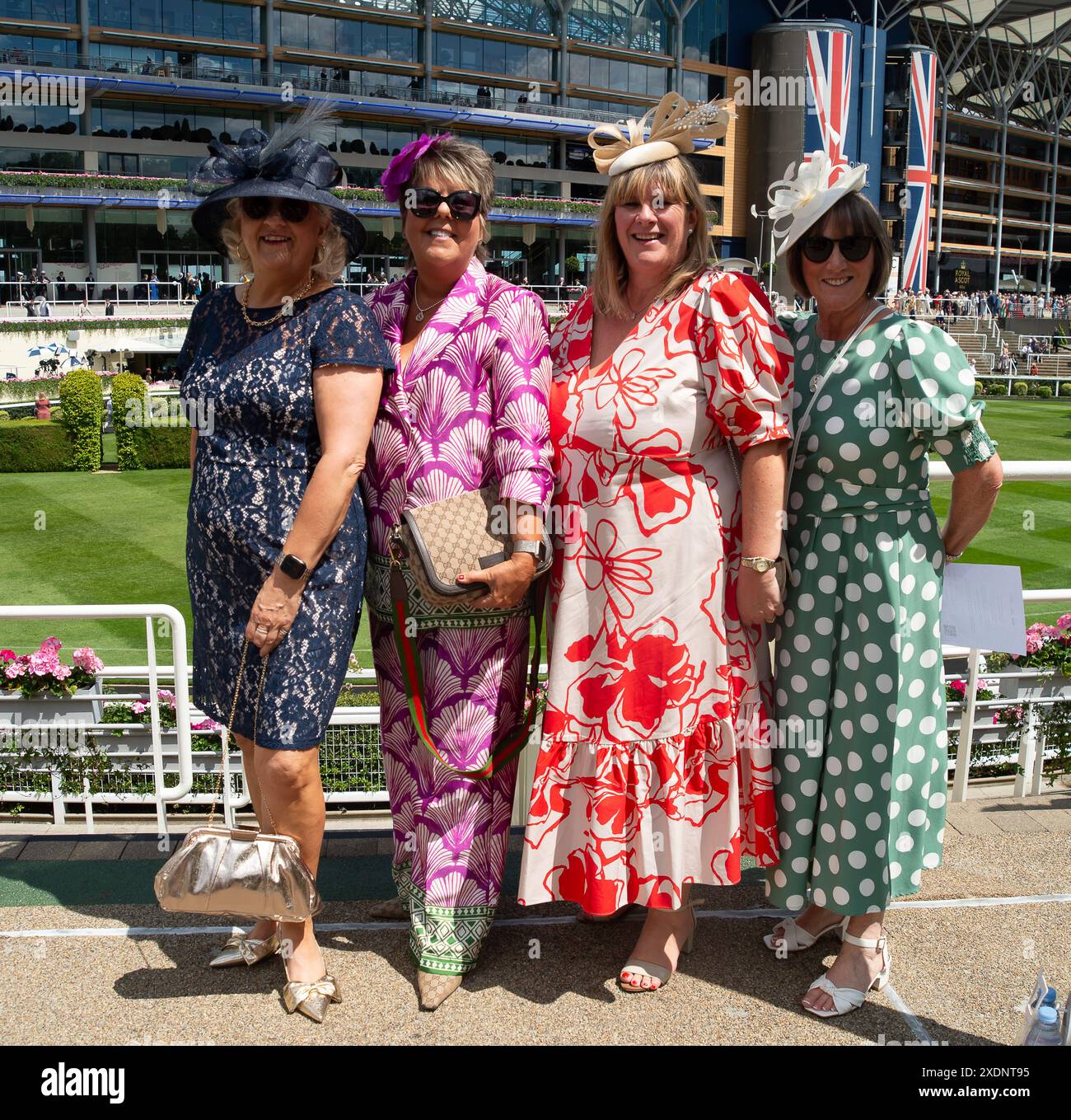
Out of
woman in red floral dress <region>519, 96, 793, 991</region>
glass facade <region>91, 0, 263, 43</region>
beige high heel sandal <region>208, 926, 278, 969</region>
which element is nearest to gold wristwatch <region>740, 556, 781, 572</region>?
woman in red floral dress <region>519, 96, 793, 991</region>

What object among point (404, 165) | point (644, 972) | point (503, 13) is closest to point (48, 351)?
point (503, 13)

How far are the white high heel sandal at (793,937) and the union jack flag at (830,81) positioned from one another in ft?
184

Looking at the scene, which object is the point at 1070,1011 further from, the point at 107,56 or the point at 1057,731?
the point at 107,56

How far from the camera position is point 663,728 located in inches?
113

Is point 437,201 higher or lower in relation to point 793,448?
higher

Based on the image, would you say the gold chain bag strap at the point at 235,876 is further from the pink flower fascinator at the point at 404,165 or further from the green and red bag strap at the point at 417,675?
the pink flower fascinator at the point at 404,165

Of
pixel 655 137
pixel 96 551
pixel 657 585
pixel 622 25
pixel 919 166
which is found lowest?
pixel 96 551

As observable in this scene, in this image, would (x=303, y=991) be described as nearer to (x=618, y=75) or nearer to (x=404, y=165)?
(x=404, y=165)

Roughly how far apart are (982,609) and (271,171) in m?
2.11

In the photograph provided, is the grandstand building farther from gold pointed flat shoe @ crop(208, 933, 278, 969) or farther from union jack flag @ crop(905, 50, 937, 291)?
gold pointed flat shoe @ crop(208, 933, 278, 969)

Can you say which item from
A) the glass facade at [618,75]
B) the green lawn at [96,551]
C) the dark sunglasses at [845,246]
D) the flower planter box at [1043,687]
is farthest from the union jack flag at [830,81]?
the dark sunglasses at [845,246]

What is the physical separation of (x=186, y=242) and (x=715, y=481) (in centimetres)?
4529

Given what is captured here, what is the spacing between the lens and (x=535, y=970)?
2.99 meters

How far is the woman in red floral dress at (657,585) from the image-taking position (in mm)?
2816
